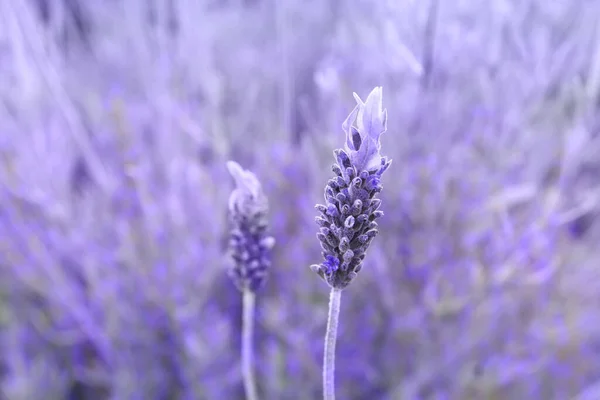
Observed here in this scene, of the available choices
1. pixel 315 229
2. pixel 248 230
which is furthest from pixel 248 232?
pixel 315 229

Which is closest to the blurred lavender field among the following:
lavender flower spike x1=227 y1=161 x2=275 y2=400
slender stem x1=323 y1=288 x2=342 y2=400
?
lavender flower spike x1=227 y1=161 x2=275 y2=400

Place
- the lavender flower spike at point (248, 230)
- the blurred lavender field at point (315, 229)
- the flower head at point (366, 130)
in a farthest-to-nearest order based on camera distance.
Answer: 1. the blurred lavender field at point (315, 229)
2. the lavender flower spike at point (248, 230)
3. the flower head at point (366, 130)

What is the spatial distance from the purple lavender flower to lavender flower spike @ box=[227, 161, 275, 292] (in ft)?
0.55

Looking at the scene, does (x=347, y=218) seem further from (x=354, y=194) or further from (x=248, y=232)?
(x=248, y=232)

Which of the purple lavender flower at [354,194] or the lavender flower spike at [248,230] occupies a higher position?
the lavender flower spike at [248,230]

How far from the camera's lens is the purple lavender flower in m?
0.54

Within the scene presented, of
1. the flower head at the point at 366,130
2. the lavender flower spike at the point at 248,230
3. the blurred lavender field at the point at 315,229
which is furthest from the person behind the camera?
the blurred lavender field at the point at 315,229

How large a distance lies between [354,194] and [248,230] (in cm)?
27

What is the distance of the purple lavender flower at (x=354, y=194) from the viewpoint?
0.54 meters

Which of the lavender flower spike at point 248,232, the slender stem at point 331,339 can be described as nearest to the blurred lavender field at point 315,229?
the lavender flower spike at point 248,232

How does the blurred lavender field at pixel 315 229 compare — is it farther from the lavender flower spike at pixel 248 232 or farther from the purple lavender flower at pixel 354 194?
the purple lavender flower at pixel 354 194

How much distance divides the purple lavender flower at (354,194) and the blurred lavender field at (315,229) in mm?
902

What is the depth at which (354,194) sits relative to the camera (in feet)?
1.91

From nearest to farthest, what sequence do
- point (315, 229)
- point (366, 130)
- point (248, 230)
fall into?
point (366, 130) → point (248, 230) → point (315, 229)
